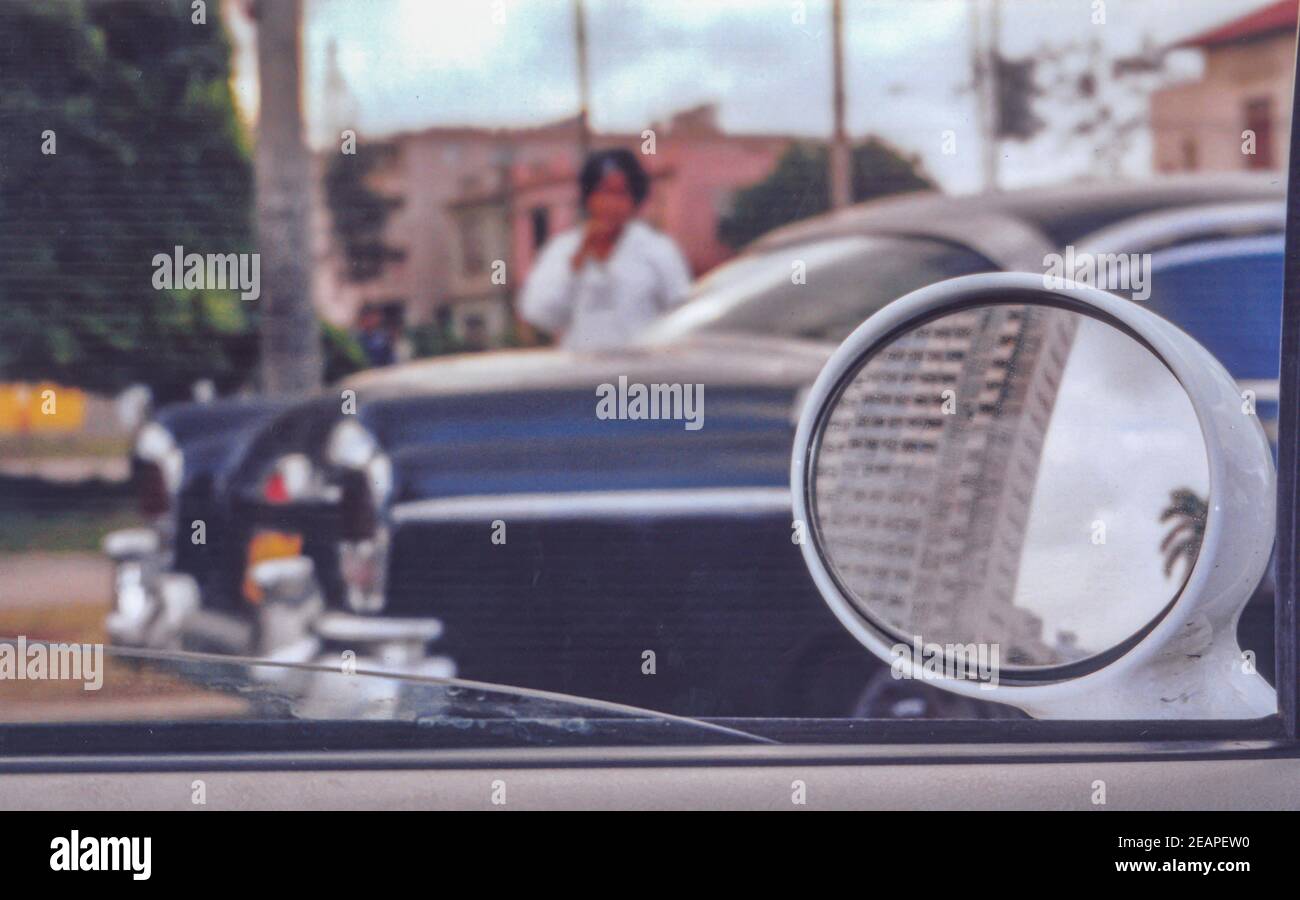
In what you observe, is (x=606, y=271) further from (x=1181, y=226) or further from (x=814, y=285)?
(x=1181, y=226)

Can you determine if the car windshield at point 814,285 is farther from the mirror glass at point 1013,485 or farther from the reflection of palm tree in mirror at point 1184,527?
the reflection of palm tree in mirror at point 1184,527

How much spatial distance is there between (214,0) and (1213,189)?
1.43 m

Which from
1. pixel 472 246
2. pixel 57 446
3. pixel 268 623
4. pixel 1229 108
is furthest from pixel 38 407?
pixel 1229 108

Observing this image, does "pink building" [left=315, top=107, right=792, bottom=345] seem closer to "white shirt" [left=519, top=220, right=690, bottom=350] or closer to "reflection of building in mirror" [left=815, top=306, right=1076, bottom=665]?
"white shirt" [left=519, top=220, right=690, bottom=350]

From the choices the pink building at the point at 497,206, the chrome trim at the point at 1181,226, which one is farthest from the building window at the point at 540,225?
the chrome trim at the point at 1181,226

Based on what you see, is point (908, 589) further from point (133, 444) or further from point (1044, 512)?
point (133, 444)

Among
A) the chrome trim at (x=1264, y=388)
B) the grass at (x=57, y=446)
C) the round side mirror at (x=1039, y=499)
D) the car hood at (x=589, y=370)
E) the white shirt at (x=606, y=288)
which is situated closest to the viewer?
the round side mirror at (x=1039, y=499)

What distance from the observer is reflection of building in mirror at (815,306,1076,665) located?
1666 mm

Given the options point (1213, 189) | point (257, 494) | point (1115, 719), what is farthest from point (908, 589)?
point (257, 494)

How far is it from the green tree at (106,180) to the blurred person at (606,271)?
0.49 meters

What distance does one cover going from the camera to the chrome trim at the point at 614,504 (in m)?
1.96

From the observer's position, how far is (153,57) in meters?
1.87

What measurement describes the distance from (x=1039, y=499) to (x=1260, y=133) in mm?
733

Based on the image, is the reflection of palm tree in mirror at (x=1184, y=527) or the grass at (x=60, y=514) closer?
the reflection of palm tree in mirror at (x=1184, y=527)
